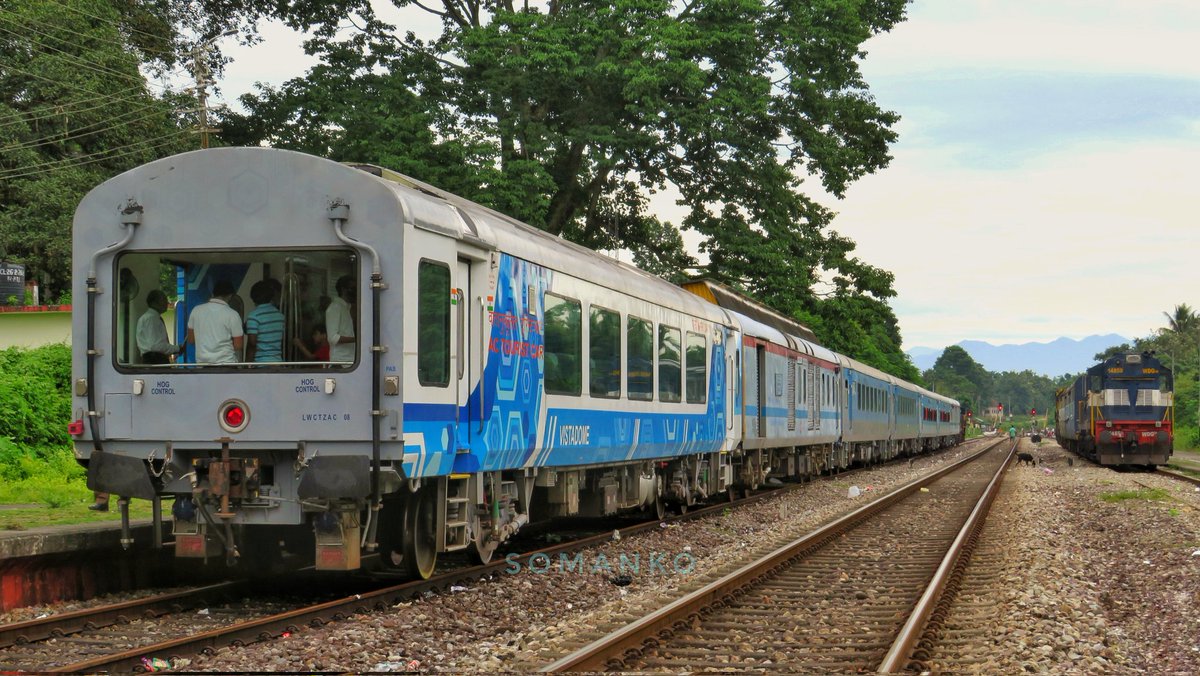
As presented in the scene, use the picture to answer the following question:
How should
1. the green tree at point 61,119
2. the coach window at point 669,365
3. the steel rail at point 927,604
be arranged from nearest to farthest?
the steel rail at point 927,604 → the coach window at point 669,365 → the green tree at point 61,119

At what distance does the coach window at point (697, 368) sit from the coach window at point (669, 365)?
0.54 m

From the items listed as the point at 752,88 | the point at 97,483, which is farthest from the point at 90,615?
the point at 752,88

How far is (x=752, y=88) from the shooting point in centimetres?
2730

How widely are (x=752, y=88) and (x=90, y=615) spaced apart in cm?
2177

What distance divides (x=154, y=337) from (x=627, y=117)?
64.2ft

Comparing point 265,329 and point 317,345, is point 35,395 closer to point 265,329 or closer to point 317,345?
point 265,329

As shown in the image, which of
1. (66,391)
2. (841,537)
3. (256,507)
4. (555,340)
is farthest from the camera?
(66,391)

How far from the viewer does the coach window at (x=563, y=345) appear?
11516mm

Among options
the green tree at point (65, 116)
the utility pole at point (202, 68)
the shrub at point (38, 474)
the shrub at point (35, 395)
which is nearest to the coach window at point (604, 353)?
the shrub at point (38, 474)

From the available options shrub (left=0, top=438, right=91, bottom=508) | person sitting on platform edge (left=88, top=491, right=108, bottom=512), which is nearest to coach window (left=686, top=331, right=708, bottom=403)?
shrub (left=0, top=438, right=91, bottom=508)

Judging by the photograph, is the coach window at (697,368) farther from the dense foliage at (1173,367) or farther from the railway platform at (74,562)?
the dense foliage at (1173,367)

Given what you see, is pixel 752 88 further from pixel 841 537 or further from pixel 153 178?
pixel 153 178

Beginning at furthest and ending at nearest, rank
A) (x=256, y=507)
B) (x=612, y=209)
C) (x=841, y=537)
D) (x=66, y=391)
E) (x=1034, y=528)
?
1. (x=612, y=209)
2. (x=66, y=391)
3. (x=1034, y=528)
4. (x=841, y=537)
5. (x=256, y=507)

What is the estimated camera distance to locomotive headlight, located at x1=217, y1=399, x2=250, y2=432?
8.55 meters
